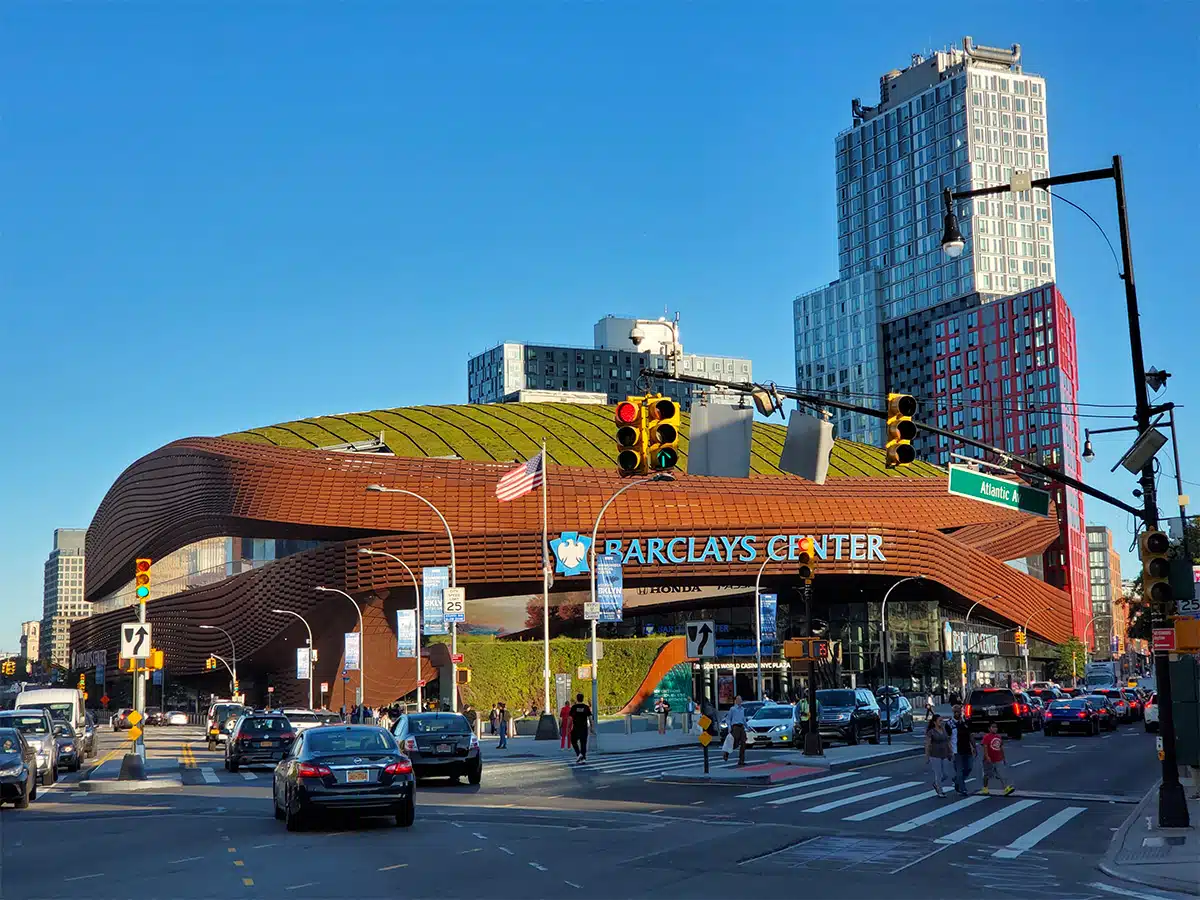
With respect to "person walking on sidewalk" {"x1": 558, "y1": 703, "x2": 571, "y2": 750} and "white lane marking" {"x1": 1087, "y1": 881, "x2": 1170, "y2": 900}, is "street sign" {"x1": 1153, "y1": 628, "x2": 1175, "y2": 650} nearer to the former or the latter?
"white lane marking" {"x1": 1087, "y1": 881, "x2": 1170, "y2": 900}

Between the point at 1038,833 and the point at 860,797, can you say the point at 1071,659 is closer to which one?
the point at 860,797

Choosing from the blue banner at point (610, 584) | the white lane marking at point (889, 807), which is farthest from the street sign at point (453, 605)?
the white lane marking at point (889, 807)

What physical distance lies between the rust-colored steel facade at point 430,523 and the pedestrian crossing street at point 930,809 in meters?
58.3

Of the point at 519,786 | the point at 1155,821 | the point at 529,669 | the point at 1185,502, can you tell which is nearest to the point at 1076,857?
the point at 1155,821

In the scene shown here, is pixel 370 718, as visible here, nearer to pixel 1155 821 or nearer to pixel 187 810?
pixel 187 810

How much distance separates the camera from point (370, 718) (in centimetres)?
6950

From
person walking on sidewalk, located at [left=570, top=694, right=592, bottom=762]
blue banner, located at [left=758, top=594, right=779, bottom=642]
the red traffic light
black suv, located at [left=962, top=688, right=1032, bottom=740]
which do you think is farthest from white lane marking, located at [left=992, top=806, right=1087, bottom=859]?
blue banner, located at [left=758, top=594, right=779, bottom=642]

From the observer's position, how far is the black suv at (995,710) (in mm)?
51594

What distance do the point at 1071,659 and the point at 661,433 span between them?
13609cm

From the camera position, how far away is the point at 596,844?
1839cm

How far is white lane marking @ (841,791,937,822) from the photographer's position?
886 inches

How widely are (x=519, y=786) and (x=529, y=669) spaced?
50.7m

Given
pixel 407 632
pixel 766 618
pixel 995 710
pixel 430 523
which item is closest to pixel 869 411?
pixel 995 710

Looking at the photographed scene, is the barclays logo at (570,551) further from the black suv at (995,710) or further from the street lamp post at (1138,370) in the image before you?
the street lamp post at (1138,370)
